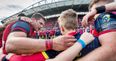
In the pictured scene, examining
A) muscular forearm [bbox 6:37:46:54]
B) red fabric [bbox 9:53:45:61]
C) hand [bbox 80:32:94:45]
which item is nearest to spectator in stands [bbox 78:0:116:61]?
hand [bbox 80:32:94:45]

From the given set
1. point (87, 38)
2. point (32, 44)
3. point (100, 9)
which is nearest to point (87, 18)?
point (100, 9)

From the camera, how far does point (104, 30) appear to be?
7.48ft

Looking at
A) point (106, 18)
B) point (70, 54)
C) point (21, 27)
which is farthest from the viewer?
point (21, 27)

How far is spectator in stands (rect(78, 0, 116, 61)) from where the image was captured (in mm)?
2168

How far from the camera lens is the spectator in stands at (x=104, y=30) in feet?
7.11

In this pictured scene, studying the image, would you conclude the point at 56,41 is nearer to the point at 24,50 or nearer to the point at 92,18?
the point at 24,50

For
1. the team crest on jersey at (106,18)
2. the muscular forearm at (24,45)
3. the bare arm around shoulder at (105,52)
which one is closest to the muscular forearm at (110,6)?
the team crest on jersey at (106,18)

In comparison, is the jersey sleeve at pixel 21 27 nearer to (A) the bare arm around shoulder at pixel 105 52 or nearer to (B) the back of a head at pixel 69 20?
(B) the back of a head at pixel 69 20

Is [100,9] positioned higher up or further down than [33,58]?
higher up

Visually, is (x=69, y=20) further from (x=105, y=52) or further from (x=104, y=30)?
(x=105, y=52)

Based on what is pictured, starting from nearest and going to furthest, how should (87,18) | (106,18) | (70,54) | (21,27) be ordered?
(70,54) < (106,18) < (87,18) < (21,27)

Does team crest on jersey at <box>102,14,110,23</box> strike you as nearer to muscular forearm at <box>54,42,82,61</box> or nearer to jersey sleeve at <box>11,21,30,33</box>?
muscular forearm at <box>54,42,82,61</box>

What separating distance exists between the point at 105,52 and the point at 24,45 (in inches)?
27.4

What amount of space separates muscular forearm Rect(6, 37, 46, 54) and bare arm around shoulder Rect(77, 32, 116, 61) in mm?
394
